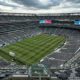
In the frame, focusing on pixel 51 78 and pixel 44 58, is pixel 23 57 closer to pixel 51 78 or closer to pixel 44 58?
pixel 44 58

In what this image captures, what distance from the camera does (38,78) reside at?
32.8 m

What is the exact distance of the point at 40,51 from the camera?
6569 cm

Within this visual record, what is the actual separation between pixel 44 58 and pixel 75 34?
48.8 m

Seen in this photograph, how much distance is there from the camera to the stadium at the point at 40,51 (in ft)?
120

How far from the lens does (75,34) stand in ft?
341

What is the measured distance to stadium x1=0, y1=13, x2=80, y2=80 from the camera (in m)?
36.5

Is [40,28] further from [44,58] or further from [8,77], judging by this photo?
[8,77]

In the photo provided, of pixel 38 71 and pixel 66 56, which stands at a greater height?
pixel 38 71

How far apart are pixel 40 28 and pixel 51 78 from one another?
86.8 m

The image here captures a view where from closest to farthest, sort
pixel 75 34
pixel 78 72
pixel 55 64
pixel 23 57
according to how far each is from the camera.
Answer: pixel 78 72 < pixel 55 64 < pixel 23 57 < pixel 75 34

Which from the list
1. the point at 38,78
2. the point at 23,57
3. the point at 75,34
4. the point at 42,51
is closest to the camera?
the point at 38,78

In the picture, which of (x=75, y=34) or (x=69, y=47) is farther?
(x=75, y=34)

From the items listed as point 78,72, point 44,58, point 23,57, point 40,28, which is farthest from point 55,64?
point 40,28

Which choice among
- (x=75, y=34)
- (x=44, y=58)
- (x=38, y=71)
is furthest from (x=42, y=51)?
(x=75, y=34)
